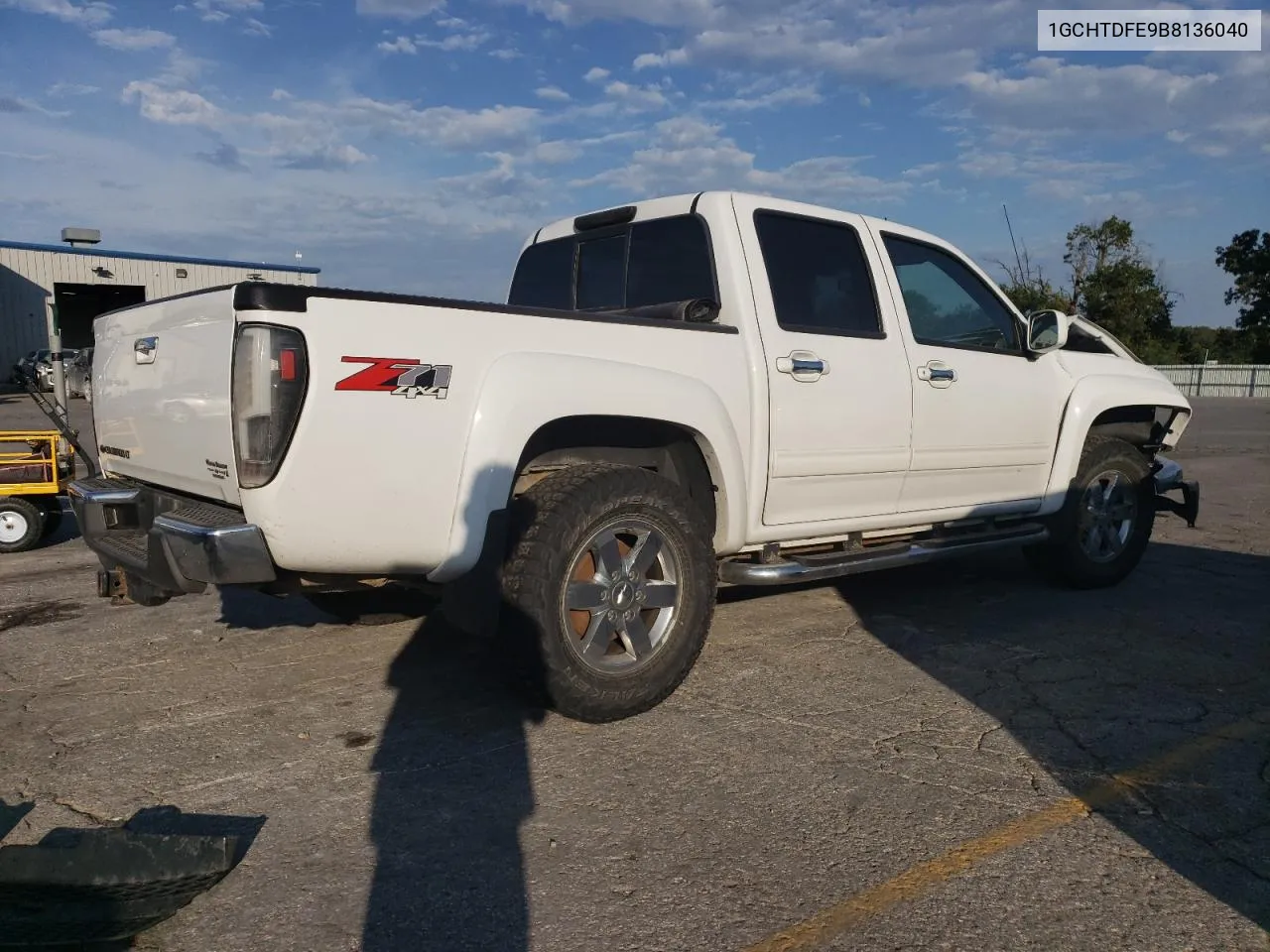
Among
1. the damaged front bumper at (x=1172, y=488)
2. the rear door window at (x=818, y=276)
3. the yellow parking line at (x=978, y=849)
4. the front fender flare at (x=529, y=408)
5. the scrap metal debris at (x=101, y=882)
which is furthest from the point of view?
the damaged front bumper at (x=1172, y=488)

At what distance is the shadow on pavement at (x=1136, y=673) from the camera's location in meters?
3.01

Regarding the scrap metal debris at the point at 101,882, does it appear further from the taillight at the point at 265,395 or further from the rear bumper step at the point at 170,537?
the taillight at the point at 265,395

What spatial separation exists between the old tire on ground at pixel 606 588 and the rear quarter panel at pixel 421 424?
0.23 metres

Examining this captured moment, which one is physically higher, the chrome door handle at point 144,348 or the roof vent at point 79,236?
the roof vent at point 79,236

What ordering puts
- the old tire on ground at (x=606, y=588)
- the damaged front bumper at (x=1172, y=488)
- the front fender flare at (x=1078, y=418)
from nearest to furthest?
1. the old tire on ground at (x=606, y=588)
2. the front fender flare at (x=1078, y=418)
3. the damaged front bumper at (x=1172, y=488)

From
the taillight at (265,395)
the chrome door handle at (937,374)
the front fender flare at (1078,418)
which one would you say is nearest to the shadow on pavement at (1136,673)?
the front fender flare at (1078,418)

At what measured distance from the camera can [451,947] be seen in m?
2.35

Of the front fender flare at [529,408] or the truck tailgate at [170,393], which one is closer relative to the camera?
the truck tailgate at [170,393]

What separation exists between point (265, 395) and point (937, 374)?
321 centimetres

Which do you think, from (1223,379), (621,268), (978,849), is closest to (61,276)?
(621,268)

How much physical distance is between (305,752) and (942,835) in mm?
2117

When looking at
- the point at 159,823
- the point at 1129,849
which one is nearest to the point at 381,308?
the point at 159,823

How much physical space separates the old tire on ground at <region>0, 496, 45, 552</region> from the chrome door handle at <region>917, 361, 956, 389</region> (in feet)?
21.5

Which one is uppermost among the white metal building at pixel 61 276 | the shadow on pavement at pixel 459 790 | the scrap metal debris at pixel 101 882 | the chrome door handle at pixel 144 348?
the white metal building at pixel 61 276
